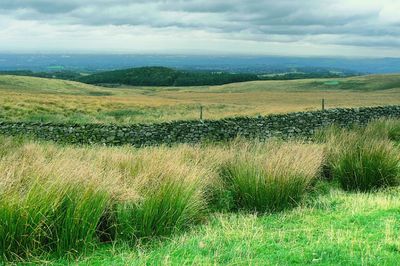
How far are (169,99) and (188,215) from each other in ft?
192

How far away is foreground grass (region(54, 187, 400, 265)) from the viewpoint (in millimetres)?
4582

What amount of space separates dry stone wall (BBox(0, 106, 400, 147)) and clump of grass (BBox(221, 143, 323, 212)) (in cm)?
921

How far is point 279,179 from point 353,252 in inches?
97.6

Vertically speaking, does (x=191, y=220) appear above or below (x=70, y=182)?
below

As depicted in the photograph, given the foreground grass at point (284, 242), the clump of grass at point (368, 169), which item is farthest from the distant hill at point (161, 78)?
the foreground grass at point (284, 242)

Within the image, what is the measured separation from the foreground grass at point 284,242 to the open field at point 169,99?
21.0 meters

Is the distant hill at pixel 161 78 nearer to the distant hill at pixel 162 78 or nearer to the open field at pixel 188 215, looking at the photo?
the distant hill at pixel 162 78

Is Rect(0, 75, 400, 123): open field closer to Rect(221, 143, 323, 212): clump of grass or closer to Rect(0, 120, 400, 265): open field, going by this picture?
Rect(221, 143, 323, 212): clump of grass

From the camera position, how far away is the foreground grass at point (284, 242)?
180 inches

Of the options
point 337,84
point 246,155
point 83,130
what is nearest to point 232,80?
point 337,84

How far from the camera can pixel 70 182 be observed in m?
5.38

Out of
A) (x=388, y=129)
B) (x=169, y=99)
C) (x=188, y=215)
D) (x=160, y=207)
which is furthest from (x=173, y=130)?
(x=169, y=99)

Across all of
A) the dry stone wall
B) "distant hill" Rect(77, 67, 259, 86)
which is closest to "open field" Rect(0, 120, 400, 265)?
the dry stone wall

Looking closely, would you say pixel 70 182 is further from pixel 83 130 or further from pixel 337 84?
pixel 337 84
